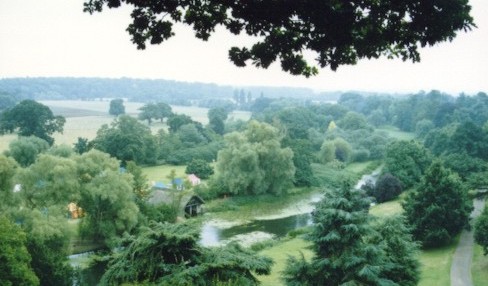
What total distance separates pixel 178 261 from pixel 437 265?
59.3ft

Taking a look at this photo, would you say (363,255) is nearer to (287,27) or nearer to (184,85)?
(287,27)

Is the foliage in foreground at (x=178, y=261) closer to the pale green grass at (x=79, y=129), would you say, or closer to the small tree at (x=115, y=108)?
the pale green grass at (x=79, y=129)

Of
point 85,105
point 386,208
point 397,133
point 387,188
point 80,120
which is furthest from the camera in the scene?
point 85,105

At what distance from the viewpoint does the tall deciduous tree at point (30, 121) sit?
66.2 metres

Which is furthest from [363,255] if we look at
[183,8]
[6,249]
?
[6,249]

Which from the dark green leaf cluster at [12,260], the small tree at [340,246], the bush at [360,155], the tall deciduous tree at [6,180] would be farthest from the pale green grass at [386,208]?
the dark green leaf cluster at [12,260]

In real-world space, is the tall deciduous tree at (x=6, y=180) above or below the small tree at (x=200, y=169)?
above

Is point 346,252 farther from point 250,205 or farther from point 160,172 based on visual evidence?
point 160,172

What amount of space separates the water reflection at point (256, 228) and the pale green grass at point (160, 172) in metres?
16.0

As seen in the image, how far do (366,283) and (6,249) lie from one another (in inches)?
548

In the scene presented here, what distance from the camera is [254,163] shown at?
154ft

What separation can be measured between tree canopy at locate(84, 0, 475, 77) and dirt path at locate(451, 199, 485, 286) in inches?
821

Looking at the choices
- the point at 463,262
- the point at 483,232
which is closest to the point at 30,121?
the point at 463,262

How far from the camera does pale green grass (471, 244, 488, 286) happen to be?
76.8 feet
